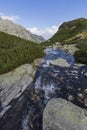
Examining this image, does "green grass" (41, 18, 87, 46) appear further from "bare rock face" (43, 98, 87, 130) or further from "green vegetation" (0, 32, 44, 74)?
"bare rock face" (43, 98, 87, 130)

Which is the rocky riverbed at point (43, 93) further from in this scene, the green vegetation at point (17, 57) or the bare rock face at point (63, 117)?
the green vegetation at point (17, 57)

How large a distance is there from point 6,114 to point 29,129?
1.99m

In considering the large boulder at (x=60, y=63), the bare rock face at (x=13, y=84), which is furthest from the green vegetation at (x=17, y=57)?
the large boulder at (x=60, y=63)

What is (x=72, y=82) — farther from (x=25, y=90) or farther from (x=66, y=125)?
(x=66, y=125)

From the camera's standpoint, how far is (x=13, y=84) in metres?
17.2

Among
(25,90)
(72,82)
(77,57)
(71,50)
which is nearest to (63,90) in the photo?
(72,82)

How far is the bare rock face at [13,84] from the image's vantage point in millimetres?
15889

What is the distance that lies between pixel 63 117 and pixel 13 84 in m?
5.23

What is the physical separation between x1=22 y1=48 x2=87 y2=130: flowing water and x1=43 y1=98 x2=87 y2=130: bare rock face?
1.90ft

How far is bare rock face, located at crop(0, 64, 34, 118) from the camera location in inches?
626

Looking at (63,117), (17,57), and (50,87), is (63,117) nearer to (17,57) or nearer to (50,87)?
(50,87)

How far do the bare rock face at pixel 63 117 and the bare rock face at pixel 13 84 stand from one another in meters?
2.93

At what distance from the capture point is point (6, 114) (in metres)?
14.8

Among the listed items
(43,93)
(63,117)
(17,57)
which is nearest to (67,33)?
(17,57)
